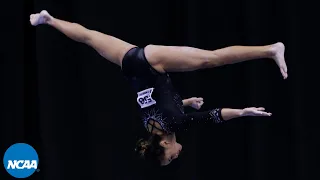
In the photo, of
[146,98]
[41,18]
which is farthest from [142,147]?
[41,18]

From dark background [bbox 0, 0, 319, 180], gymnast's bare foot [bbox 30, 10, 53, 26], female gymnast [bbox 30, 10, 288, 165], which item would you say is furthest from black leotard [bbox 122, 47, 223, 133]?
dark background [bbox 0, 0, 319, 180]

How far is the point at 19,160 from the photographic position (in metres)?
4.89

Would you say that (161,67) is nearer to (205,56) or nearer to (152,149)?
(205,56)

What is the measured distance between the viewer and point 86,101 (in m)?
5.14

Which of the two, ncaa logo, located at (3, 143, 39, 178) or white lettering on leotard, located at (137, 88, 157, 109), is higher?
white lettering on leotard, located at (137, 88, 157, 109)

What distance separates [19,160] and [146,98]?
170cm

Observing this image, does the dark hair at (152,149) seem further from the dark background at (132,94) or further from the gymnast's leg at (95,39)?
the dark background at (132,94)

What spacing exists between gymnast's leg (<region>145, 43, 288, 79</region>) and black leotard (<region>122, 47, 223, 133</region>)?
0.19 feet

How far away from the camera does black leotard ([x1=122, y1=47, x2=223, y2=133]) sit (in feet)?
12.0

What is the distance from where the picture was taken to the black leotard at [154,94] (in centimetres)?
365

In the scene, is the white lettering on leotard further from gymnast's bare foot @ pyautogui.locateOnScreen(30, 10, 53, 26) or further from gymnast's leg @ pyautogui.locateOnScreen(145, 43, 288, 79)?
gymnast's bare foot @ pyautogui.locateOnScreen(30, 10, 53, 26)

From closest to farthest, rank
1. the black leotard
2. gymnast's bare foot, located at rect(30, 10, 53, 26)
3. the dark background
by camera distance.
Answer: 1. the black leotard
2. gymnast's bare foot, located at rect(30, 10, 53, 26)
3. the dark background

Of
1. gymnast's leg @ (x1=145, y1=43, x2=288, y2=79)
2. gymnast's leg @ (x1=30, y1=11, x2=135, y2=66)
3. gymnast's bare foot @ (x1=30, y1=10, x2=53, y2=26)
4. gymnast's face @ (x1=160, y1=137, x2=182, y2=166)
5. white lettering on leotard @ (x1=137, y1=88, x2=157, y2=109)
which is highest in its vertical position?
gymnast's bare foot @ (x1=30, y1=10, x2=53, y2=26)

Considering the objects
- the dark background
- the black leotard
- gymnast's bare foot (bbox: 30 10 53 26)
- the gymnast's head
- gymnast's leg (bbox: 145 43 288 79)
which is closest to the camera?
gymnast's leg (bbox: 145 43 288 79)
